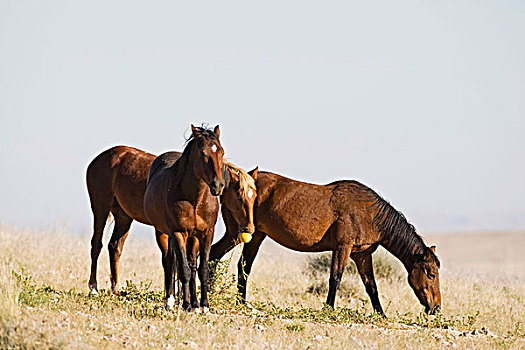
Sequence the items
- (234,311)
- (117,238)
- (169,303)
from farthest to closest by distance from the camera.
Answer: (117,238), (234,311), (169,303)

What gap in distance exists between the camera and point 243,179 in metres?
9.66

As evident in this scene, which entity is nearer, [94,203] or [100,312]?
[100,312]

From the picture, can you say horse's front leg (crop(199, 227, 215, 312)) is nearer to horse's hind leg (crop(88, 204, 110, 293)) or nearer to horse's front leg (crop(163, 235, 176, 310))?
horse's front leg (crop(163, 235, 176, 310))

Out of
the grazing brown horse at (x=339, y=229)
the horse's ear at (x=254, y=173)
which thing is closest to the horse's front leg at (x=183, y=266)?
the horse's ear at (x=254, y=173)

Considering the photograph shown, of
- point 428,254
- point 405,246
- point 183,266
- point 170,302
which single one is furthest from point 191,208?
point 428,254

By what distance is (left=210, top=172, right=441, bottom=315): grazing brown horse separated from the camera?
10.8m

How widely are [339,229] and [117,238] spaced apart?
3495 millimetres

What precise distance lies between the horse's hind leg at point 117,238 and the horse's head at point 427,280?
453cm

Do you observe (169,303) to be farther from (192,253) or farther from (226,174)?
(226,174)

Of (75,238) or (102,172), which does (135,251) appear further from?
(102,172)

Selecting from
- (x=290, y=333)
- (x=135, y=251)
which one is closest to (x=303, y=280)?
(x=135, y=251)

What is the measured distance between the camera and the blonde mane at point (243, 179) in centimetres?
962

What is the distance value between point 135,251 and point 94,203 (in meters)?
5.61

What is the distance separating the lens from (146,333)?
24.1 feet
